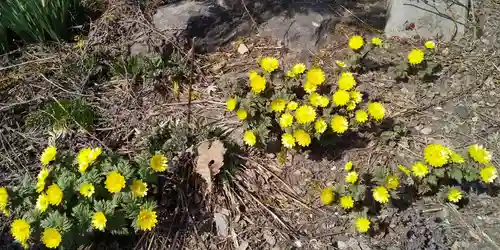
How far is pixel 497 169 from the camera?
2535 mm

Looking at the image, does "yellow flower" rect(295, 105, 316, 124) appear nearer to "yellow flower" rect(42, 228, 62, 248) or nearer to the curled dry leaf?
the curled dry leaf

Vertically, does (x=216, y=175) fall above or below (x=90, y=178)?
below

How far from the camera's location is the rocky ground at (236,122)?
238cm

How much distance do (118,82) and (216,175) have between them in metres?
0.97

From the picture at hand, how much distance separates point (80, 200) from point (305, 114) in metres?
1.15

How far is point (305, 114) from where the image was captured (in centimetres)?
246

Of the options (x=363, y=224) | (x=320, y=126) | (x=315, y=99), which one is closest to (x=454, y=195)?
(x=363, y=224)

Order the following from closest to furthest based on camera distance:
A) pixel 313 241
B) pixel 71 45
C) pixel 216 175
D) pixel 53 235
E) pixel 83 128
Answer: pixel 53 235
pixel 313 241
pixel 216 175
pixel 83 128
pixel 71 45

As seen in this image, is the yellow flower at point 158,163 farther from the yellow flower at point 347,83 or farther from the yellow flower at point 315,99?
the yellow flower at point 347,83

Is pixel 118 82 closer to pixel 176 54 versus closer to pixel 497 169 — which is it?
pixel 176 54

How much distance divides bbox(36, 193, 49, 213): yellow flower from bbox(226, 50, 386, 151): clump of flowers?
39.2 inches

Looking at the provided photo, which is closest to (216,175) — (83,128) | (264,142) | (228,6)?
(264,142)

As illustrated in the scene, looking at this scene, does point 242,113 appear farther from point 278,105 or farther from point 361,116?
point 361,116

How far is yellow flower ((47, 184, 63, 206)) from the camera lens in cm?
208
